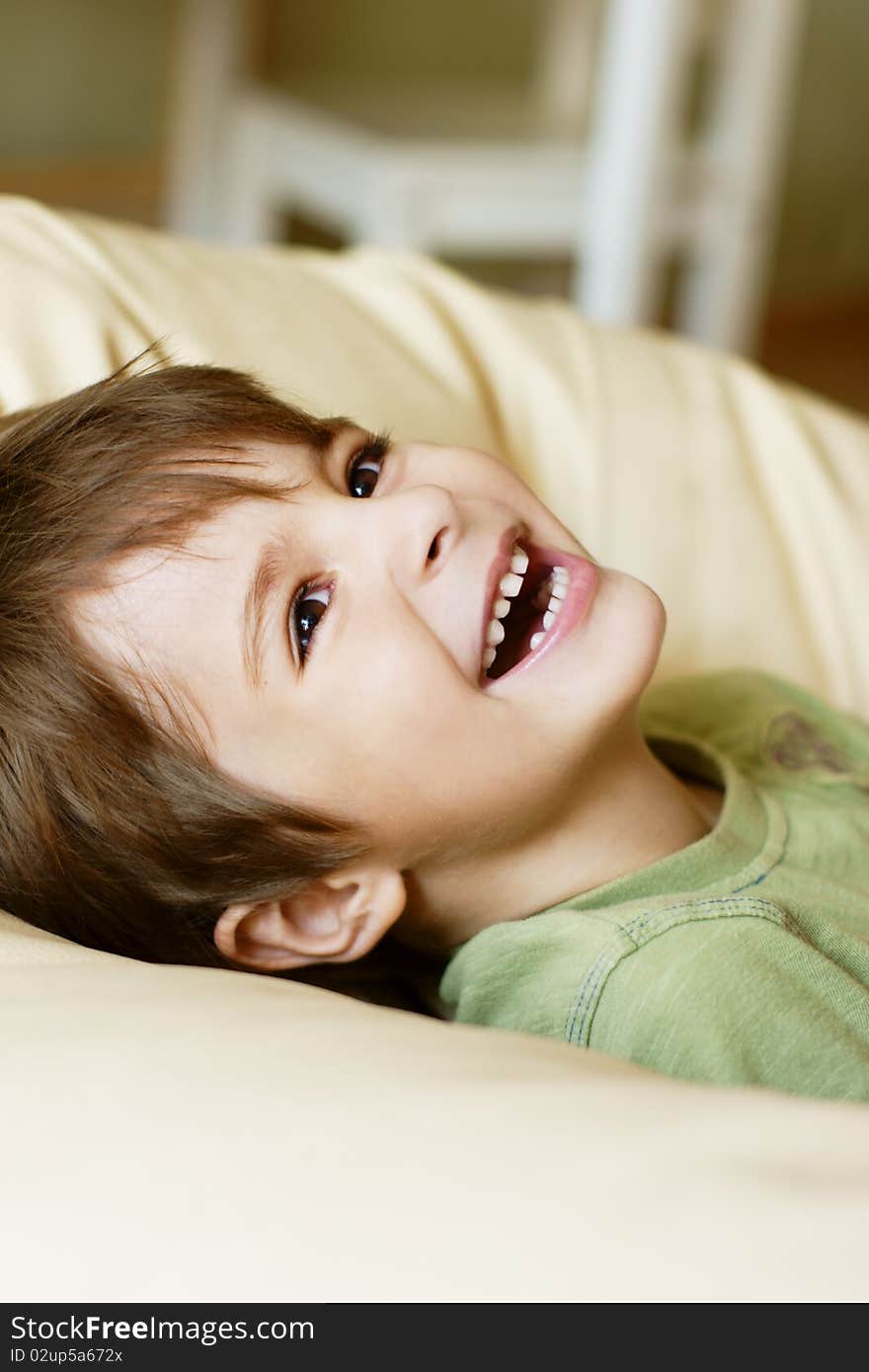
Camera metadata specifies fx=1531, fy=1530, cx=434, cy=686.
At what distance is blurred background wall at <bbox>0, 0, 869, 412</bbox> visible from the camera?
2.69m

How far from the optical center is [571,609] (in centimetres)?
87

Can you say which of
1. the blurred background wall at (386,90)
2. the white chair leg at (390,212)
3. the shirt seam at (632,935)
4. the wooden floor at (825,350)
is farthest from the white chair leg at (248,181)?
the shirt seam at (632,935)

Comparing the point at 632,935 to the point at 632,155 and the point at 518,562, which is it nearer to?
the point at 518,562

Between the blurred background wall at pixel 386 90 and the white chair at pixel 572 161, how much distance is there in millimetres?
198

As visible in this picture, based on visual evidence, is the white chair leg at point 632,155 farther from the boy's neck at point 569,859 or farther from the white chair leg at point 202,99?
the boy's neck at point 569,859

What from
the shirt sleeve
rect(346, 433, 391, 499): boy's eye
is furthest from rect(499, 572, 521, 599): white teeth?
the shirt sleeve

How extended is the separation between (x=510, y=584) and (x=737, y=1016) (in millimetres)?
268

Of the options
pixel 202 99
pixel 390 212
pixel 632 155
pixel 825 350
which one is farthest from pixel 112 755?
pixel 825 350

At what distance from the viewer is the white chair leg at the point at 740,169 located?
7.56 ft

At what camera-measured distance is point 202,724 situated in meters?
0.81

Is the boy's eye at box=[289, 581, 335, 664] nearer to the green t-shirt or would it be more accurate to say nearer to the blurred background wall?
the green t-shirt

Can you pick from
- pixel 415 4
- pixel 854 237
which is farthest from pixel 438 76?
pixel 854 237

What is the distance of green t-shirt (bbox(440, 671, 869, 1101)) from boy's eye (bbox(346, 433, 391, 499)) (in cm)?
27
